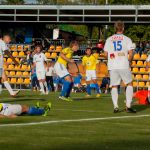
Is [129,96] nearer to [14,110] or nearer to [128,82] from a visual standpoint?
[128,82]

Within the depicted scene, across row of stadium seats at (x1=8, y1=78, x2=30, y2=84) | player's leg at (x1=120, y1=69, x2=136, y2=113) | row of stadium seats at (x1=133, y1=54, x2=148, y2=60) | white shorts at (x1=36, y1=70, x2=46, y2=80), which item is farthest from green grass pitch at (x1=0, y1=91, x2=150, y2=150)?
row of stadium seats at (x1=8, y1=78, x2=30, y2=84)

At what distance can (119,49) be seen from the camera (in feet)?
53.8

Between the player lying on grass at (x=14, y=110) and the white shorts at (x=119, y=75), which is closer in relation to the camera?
the player lying on grass at (x=14, y=110)

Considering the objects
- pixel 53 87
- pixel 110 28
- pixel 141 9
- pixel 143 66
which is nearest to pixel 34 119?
pixel 53 87

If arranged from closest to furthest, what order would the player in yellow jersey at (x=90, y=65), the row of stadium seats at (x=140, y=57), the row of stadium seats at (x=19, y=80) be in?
the player in yellow jersey at (x=90, y=65) → the row of stadium seats at (x=140, y=57) → the row of stadium seats at (x=19, y=80)

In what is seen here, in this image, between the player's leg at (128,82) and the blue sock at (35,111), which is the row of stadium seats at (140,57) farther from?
the blue sock at (35,111)

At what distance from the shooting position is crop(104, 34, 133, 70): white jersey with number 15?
16359mm

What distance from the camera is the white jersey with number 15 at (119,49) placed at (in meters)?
16.4

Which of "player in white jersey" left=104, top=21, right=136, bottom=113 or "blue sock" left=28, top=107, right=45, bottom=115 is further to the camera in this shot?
"player in white jersey" left=104, top=21, right=136, bottom=113

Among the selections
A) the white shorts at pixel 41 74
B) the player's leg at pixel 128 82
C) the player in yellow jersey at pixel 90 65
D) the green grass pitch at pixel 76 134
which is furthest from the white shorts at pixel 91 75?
the green grass pitch at pixel 76 134

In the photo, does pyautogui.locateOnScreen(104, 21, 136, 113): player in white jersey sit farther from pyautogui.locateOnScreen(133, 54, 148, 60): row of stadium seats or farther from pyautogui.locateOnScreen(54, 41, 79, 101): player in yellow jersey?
pyautogui.locateOnScreen(133, 54, 148, 60): row of stadium seats

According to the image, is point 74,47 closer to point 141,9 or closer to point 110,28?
point 141,9

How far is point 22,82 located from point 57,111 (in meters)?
23.3

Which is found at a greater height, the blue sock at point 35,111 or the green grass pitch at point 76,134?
the blue sock at point 35,111
